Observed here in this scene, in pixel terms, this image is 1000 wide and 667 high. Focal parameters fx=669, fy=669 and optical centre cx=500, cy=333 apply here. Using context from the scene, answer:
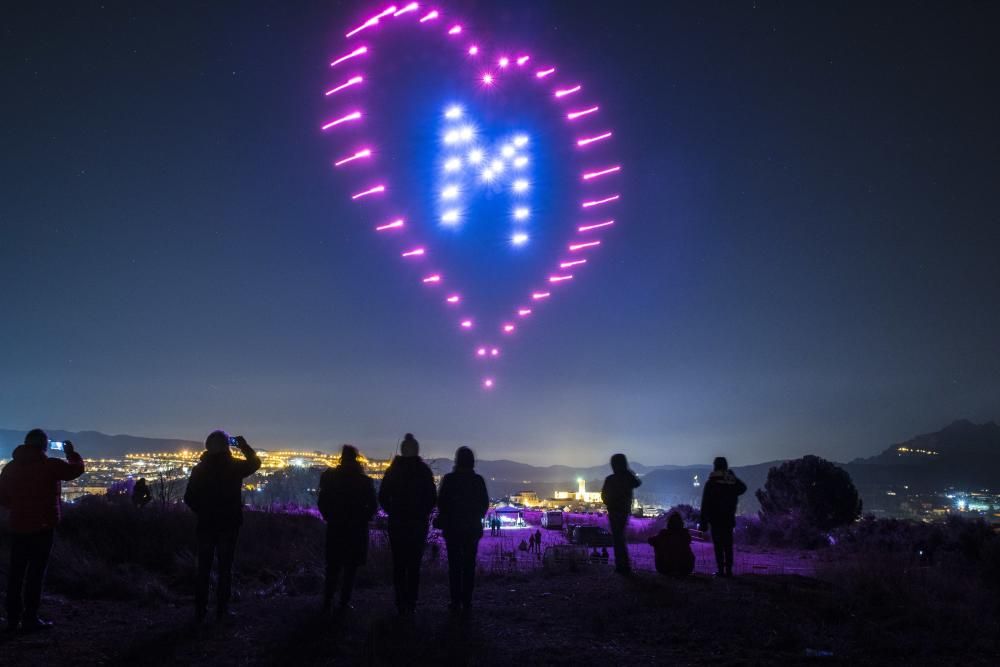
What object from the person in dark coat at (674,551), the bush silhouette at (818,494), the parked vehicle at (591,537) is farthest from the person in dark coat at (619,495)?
the bush silhouette at (818,494)

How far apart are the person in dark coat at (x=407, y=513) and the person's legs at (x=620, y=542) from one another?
364 cm

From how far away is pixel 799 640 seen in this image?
18.3 ft

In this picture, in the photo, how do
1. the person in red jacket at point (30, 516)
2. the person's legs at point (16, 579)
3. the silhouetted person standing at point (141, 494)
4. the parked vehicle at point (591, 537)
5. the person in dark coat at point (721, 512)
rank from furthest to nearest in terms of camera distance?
the parked vehicle at point (591, 537) → the silhouetted person standing at point (141, 494) → the person in dark coat at point (721, 512) → the person in red jacket at point (30, 516) → the person's legs at point (16, 579)

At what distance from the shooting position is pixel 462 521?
7.28 metres

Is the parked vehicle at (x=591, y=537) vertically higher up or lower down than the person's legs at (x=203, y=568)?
lower down

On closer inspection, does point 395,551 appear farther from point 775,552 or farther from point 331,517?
point 775,552

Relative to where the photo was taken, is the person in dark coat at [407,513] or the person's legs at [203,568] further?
the person in dark coat at [407,513]

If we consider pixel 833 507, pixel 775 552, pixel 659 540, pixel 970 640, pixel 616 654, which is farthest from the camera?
pixel 833 507

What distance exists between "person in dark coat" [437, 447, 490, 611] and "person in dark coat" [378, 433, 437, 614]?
255 millimetres

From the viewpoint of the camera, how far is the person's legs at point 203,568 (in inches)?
253

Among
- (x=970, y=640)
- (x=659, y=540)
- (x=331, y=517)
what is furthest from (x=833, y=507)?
(x=331, y=517)

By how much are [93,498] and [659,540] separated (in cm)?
1232

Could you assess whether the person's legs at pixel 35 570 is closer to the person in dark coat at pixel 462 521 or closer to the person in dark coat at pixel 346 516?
the person in dark coat at pixel 346 516

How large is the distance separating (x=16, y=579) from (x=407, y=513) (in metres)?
3.62
